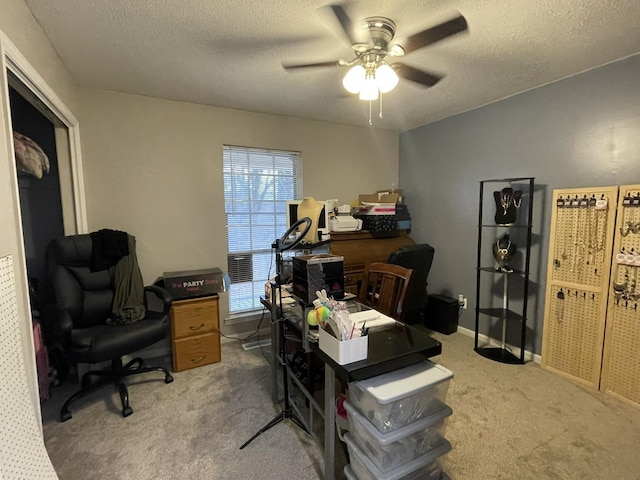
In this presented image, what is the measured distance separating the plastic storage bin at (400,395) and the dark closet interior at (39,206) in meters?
2.51

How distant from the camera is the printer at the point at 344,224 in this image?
3.09 meters

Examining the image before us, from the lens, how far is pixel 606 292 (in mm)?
2197

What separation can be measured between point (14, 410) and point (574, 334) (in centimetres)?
338

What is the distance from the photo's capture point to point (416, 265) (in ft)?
9.84

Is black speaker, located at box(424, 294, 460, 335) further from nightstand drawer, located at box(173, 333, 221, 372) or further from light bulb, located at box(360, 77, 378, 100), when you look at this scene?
light bulb, located at box(360, 77, 378, 100)

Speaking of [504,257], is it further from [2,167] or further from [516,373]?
[2,167]

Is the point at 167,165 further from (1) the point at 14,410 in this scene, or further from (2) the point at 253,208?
(1) the point at 14,410

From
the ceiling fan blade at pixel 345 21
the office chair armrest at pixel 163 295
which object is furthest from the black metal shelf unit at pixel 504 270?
the office chair armrest at pixel 163 295

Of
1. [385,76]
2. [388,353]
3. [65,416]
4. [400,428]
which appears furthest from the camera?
[65,416]

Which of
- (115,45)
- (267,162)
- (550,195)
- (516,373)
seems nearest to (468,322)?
(516,373)

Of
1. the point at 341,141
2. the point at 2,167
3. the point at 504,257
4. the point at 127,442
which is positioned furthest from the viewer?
the point at 341,141

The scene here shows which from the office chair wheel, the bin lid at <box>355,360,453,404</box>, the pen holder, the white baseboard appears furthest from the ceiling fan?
the office chair wheel

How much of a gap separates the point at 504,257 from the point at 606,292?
27.8 inches

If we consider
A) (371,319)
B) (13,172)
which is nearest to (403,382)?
(371,319)
